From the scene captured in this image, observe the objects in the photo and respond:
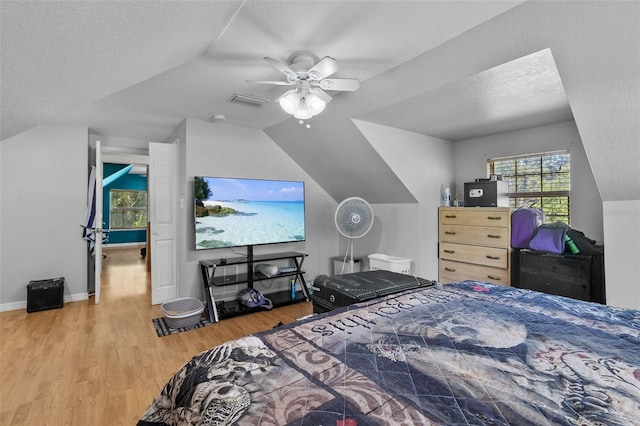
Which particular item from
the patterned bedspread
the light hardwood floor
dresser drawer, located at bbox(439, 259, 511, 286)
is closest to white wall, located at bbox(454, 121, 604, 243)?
dresser drawer, located at bbox(439, 259, 511, 286)

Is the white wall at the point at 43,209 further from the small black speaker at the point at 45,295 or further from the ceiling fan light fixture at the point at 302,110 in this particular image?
the ceiling fan light fixture at the point at 302,110

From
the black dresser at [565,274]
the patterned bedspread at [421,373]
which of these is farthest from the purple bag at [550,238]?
the patterned bedspread at [421,373]

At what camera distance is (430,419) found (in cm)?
74

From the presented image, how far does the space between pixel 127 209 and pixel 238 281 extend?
7189 mm

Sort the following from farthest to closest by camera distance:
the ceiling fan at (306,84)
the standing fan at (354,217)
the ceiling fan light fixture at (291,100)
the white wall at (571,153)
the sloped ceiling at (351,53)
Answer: the standing fan at (354,217), the white wall at (571,153), the ceiling fan light fixture at (291,100), the ceiling fan at (306,84), the sloped ceiling at (351,53)

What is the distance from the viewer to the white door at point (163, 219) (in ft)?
13.0

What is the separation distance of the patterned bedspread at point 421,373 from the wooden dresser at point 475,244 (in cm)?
211

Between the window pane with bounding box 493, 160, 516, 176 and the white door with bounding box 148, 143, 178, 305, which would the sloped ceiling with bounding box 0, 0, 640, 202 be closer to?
the window pane with bounding box 493, 160, 516, 176

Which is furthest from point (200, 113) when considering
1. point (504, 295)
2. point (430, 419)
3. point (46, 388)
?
point (430, 419)

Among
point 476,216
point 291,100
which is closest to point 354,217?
point 476,216

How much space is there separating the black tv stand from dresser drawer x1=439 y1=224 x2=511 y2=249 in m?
1.91

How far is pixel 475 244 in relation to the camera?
3693mm

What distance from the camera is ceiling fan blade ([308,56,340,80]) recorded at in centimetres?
185

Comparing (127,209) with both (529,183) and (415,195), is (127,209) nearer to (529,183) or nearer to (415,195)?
(415,195)
